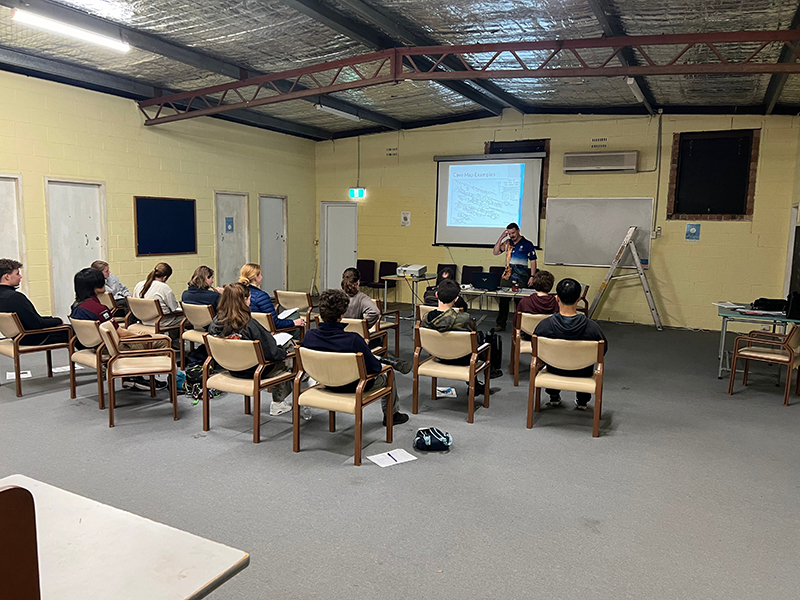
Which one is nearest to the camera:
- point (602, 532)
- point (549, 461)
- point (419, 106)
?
point (602, 532)

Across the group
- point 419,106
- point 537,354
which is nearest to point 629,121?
point 419,106

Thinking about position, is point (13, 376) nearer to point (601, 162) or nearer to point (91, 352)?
point (91, 352)

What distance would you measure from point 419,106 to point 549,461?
7.06 m

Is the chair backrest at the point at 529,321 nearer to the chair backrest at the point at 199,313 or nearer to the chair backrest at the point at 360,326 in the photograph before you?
the chair backrest at the point at 360,326

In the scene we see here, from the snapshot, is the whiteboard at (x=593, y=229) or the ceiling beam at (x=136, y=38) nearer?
the ceiling beam at (x=136, y=38)

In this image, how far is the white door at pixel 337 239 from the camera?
11508 millimetres

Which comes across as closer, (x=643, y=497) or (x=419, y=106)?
(x=643, y=497)

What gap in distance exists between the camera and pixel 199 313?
5.54 metres

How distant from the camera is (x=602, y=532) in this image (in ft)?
9.20

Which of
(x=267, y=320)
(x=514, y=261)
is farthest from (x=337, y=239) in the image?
(x=267, y=320)

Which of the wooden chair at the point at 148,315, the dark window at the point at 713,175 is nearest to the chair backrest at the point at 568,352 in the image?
the wooden chair at the point at 148,315

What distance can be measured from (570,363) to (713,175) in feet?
19.2

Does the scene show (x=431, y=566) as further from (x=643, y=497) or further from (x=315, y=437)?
(x=315, y=437)

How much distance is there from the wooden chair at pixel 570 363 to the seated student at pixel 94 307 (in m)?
3.04
